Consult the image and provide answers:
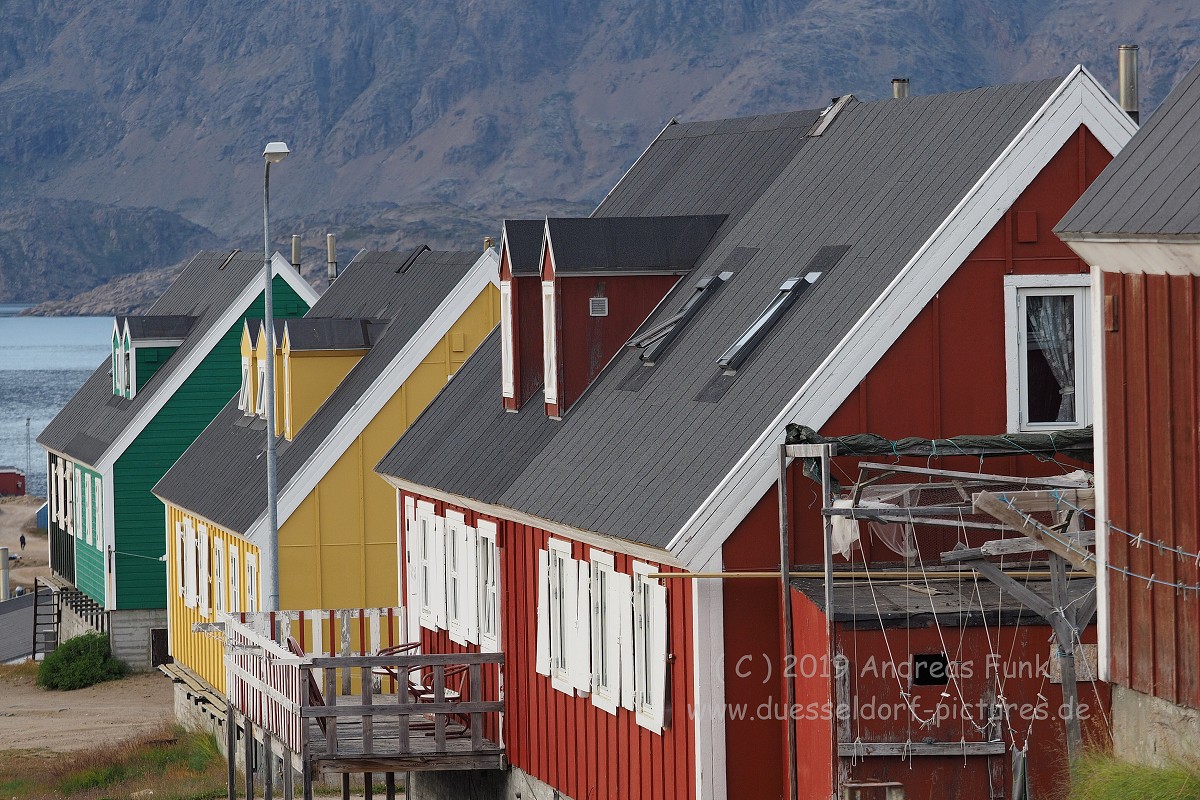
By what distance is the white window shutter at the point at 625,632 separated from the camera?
733 inches

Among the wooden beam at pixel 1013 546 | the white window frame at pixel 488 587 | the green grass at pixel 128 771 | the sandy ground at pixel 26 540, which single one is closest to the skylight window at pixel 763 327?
the wooden beam at pixel 1013 546

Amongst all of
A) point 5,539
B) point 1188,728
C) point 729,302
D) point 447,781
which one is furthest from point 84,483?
point 5,539

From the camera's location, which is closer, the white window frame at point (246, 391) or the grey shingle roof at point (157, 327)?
the white window frame at point (246, 391)

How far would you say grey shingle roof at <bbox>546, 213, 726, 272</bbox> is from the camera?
70.8ft

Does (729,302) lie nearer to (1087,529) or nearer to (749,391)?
(749,391)

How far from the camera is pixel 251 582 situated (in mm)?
31125

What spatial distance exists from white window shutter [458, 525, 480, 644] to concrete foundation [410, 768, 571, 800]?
1552mm

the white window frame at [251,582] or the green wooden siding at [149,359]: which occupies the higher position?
the green wooden siding at [149,359]

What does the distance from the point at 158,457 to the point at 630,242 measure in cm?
2119

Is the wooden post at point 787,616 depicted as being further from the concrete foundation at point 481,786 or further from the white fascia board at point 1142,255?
the concrete foundation at point 481,786

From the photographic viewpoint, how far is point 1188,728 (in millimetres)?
13320

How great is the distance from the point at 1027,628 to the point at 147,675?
28.2m

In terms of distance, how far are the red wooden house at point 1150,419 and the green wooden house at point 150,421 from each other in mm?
26328

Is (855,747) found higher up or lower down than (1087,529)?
lower down
